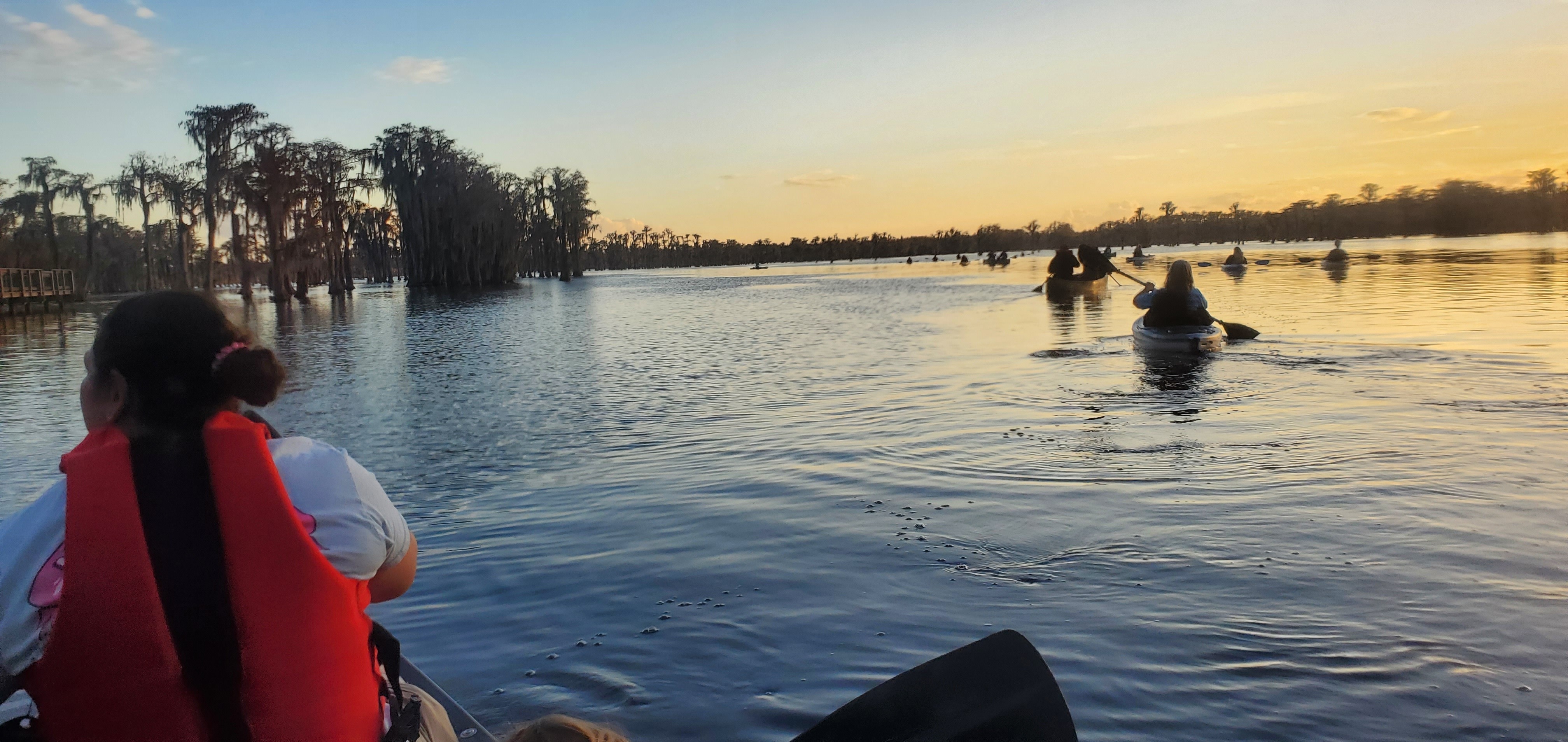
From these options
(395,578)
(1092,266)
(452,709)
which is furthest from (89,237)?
(395,578)

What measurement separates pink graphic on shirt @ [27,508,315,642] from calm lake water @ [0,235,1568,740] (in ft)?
8.11

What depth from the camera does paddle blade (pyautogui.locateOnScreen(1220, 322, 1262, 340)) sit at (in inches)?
680

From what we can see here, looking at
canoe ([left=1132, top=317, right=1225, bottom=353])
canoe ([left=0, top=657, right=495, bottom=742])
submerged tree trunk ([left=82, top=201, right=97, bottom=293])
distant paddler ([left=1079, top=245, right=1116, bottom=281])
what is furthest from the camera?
submerged tree trunk ([left=82, top=201, right=97, bottom=293])

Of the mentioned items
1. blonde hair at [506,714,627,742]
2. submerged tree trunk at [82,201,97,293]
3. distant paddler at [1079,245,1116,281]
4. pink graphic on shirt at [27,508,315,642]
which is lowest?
blonde hair at [506,714,627,742]

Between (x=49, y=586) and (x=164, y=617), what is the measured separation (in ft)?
0.92

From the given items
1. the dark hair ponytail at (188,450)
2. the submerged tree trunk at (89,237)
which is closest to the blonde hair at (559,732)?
the dark hair ponytail at (188,450)

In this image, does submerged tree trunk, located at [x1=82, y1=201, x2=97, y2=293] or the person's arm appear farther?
submerged tree trunk, located at [x1=82, y1=201, x2=97, y2=293]

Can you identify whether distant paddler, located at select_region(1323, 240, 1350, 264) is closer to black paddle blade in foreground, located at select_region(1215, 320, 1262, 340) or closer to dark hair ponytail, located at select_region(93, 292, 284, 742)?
black paddle blade in foreground, located at select_region(1215, 320, 1262, 340)

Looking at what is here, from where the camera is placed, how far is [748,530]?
6.74 m

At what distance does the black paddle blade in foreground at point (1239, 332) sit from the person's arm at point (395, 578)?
1733 centimetres

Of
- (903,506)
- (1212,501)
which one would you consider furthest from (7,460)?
(1212,501)

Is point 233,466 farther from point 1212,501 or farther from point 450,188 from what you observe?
point 450,188

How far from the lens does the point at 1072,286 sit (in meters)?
37.3

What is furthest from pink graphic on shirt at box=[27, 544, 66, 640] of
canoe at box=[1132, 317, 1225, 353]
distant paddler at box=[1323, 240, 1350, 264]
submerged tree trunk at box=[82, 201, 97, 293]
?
submerged tree trunk at box=[82, 201, 97, 293]
